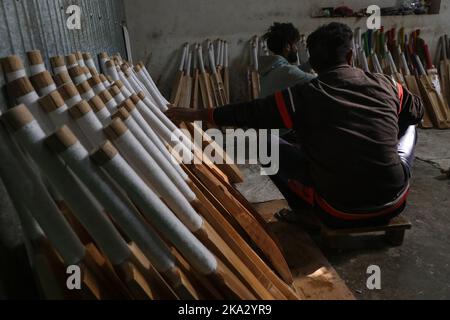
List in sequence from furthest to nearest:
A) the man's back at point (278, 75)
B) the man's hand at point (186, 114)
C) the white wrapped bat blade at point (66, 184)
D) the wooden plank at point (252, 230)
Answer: the man's back at point (278, 75) → the man's hand at point (186, 114) → the wooden plank at point (252, 230) → the white wrapped bat blade at point (66, 184)

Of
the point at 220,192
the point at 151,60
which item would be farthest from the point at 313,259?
the point at 151,60

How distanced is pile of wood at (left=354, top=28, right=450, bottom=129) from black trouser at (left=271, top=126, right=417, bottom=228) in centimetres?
299

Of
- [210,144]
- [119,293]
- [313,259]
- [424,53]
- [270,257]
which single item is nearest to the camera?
[119,293]

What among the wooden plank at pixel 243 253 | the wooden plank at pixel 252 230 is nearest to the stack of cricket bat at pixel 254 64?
the wooden plank at pixel 252 230

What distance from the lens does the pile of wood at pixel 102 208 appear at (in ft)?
2.65

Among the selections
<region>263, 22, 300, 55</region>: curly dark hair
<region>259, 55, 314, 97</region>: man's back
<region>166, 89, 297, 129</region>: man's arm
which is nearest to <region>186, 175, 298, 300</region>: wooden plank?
<region>166, 89, 297, 129</region>: man's arm

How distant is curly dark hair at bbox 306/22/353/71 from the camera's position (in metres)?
1.52

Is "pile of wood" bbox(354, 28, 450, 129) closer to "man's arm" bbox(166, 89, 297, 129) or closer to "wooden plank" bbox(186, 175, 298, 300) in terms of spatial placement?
"man's arm" bbox(166, 89, 297, 129)

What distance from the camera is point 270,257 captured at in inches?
57.6

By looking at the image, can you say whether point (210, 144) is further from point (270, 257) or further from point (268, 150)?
point (270, 257)

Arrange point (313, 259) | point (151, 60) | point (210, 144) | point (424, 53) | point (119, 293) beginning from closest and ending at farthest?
point (119, 293) → point (313, 259) → point (210, 144) → point (151, 60) → point (424, 53)

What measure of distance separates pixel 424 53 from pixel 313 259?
424 centimetres

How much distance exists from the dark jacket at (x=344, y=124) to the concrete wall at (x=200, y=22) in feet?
10.3

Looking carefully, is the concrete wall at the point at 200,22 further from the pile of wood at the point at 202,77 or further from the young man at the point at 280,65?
the young man at the point at 280,65
